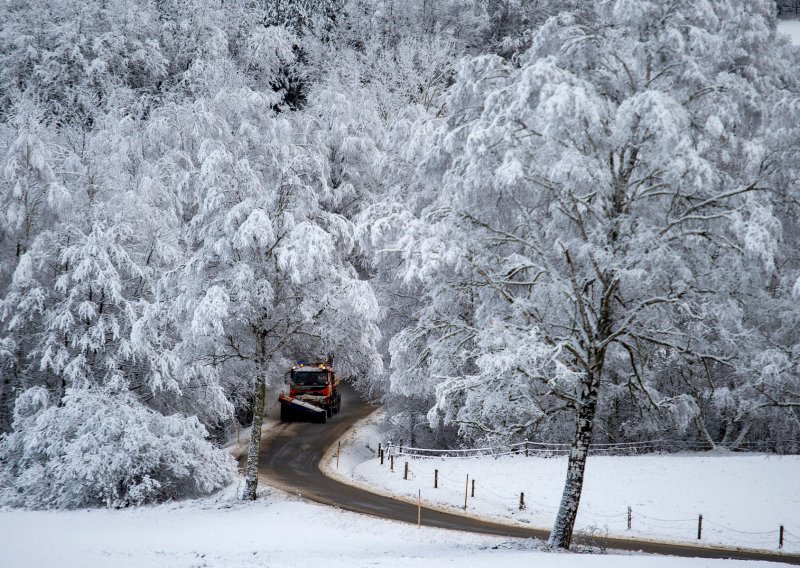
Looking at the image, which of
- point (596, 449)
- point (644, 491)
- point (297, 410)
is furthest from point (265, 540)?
point (297, 410)

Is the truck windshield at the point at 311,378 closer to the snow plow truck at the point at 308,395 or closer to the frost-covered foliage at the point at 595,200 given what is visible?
the snow plow truck at the point at 308,395

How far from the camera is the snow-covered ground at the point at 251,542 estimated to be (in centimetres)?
1072

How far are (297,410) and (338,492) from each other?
451 inches

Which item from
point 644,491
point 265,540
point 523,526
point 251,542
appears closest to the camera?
point 251,542

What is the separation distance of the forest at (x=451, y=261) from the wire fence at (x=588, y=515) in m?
2.18

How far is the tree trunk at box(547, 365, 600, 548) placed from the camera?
1144 cm

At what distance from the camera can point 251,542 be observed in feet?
45.1

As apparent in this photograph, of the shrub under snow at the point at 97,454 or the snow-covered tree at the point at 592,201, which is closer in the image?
the snow-covered tree at the point at 592,201

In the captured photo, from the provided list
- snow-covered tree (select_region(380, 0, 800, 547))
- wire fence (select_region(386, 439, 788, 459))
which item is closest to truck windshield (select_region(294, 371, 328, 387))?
wire fence (select_region(386, 439, 788, 459))

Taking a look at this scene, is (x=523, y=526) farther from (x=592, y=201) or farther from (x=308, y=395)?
(x=308, y=395)

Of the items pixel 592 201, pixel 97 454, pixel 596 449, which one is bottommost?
pixel 97 454

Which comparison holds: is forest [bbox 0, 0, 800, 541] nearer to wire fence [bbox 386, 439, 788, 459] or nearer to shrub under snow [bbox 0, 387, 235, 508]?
shrub under snow [bbox 0, 387, 235, 508]

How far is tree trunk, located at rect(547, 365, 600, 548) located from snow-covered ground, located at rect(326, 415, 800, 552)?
9.06ft

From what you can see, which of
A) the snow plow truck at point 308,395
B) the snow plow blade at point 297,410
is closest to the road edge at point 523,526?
the snow plow blade at point 297,410
